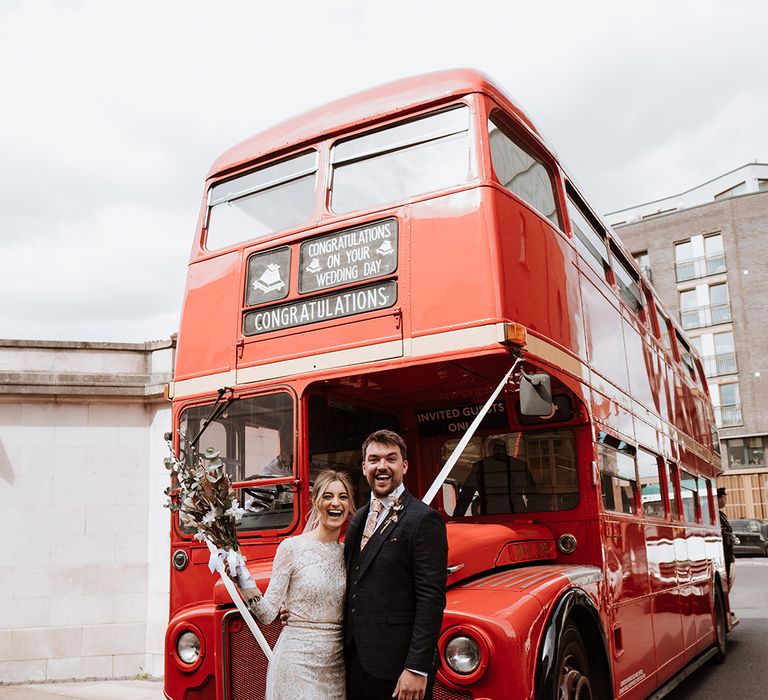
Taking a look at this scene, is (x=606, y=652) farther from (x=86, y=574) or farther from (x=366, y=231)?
(x=86, y=574)

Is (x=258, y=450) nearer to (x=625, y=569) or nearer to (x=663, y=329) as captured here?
(x=625, y=569)

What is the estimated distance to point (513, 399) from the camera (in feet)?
18.8

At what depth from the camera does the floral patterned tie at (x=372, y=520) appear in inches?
133

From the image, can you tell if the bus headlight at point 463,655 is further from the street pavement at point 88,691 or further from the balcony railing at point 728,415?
the balcony railing at point 728,415

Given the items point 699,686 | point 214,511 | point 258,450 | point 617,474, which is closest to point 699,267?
point 699,686

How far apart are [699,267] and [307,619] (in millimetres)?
42530

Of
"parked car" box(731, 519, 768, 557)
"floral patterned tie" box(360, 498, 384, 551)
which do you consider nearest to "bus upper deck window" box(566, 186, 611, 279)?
"floral patterned tie" box(360, 498, 384, 551)

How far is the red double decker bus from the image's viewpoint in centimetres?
439

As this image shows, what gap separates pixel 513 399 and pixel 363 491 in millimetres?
1247

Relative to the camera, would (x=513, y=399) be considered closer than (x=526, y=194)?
No

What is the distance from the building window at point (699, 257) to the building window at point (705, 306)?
31.5 inches

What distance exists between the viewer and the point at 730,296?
4097 cm

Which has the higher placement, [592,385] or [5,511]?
[592,385]

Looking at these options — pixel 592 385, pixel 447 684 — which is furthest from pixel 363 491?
pixel 447 684
